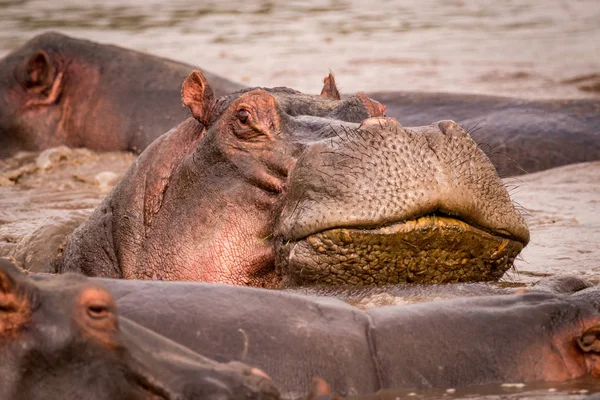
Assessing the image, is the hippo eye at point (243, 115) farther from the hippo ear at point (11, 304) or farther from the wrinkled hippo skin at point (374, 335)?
the hippo ear at point (11, 304)

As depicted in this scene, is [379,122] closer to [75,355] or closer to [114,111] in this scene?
[75,355]

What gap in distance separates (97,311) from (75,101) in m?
6.56

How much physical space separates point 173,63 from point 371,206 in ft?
18.1

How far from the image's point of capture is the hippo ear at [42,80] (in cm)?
956

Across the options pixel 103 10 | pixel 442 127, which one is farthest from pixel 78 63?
pixel 103 10

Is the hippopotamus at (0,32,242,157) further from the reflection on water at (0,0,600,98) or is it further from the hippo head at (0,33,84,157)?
the reflection on water at (0,0,600,98)

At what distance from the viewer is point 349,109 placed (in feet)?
18.5

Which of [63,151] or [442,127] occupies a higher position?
[442,127]

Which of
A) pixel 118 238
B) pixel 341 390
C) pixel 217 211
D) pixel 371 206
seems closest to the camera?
pixel 341 390

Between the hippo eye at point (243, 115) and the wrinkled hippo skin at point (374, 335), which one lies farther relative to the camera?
the hippo eye at point (243, 115)

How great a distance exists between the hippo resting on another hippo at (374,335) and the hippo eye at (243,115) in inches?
63.7

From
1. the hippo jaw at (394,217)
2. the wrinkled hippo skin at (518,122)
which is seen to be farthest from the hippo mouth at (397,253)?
the wrinkled hippo skin at (518,122)

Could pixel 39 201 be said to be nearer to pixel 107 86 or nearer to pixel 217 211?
pixel 107 86

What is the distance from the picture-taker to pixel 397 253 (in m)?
4.91
